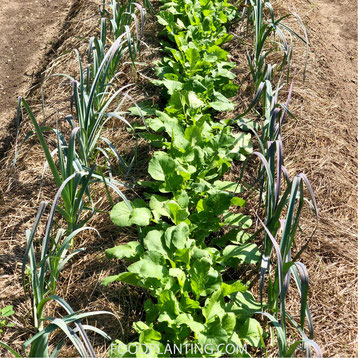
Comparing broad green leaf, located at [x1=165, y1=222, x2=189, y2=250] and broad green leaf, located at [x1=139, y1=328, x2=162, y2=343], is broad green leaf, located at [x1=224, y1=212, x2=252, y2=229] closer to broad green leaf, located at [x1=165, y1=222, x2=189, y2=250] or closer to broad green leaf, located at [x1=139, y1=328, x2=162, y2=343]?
broad green leaf, located at [x1=165, y1=222, x2=189, y2=250]

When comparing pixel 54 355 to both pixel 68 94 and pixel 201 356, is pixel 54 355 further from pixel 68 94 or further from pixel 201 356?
pixel 68 94

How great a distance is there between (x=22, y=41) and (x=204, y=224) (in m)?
2.34

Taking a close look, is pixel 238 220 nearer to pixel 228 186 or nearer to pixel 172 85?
pixel 228 186

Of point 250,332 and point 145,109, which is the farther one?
point 145,109

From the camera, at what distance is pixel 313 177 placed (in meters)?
2.33

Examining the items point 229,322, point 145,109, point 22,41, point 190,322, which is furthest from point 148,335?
point 22,41

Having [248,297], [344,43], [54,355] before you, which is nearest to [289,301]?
[248,297]

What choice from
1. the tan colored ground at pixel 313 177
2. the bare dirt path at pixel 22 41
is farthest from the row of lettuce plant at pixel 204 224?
the bare dirt path at pixel 22 41

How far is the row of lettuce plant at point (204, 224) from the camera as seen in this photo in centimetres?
154

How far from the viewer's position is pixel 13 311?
178 cm

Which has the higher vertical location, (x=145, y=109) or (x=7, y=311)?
(x=145, y=109)

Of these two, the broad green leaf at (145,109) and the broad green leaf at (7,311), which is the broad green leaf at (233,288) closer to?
the broad green leaf at (7,311)

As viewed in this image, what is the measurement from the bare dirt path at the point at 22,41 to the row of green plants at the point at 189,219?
2.77 ft

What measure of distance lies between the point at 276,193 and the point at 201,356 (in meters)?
0.55
